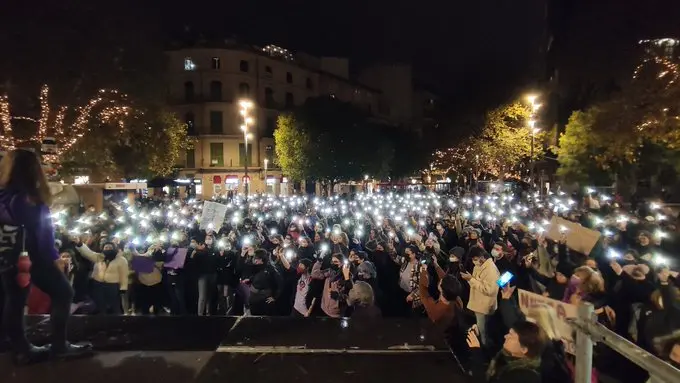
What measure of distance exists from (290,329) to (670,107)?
16.9 m

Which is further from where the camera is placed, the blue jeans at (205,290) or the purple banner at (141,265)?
the blue jeans at (205,290)

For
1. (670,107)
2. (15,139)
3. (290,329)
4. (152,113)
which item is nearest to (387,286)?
(290,329)

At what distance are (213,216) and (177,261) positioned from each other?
10.6 ft

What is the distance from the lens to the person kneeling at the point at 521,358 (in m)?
3.67

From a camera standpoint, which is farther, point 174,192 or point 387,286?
point 174,192

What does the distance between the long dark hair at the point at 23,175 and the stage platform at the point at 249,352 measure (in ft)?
3.65

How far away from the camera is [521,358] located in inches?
154

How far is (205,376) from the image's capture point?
10.8 feet

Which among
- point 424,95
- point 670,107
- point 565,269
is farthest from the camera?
point 424,95

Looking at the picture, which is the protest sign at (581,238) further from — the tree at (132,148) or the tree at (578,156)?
the tree at (578,156)

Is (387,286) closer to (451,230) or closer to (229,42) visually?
(451,230)

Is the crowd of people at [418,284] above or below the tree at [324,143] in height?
below

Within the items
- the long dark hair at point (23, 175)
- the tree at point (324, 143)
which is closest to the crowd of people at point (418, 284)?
the long dark hair at point (23, 175)

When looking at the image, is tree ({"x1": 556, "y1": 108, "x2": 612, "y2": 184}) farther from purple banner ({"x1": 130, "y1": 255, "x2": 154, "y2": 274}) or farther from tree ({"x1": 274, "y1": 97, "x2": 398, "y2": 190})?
purple banner ({"x1": 130, "y1": 255, "x2": 154, "y2": 274})
